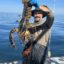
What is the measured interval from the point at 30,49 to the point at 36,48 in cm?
8

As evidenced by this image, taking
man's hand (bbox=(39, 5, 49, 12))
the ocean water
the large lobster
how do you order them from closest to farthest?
man's hand (bbox=(39, 5, 49, 12)) → the large lobster → the ocean water

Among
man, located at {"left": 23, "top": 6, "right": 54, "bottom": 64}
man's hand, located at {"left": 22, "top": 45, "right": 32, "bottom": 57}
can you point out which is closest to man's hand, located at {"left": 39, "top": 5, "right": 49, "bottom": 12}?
man, located at {"left": 23, "top": 6, "right": 54, "bottom": 64}

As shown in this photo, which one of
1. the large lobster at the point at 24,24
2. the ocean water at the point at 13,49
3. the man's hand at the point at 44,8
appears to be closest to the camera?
the man's hand at the point at 44,8

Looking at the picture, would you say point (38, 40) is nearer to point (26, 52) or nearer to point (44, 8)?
point (26, 52)

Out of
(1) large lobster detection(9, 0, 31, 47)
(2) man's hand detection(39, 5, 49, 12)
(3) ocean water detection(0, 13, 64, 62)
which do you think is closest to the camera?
(2) man's hand detection(39, 5, 49, 12)

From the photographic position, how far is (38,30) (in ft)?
12.3

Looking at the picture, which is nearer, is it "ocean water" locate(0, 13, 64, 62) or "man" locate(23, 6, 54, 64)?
"man" locate(23, 6, 54, 64)

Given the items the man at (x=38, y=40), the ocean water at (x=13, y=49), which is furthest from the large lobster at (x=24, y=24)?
the ocean water at (x=13, y=49)

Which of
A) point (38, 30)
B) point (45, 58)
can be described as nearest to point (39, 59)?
point (45, 58)

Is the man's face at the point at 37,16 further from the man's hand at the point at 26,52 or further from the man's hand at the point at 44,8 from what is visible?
the man's hand at the point at 26,52

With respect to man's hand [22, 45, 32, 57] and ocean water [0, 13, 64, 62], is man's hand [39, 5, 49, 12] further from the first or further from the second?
ocean water [0, 13, 64, 62]

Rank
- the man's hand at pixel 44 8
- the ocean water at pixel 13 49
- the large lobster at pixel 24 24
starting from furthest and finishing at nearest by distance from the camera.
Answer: the ocean water at pixel 13 49, the large lobster at pixel 24 24, the man's hand at pixel 44 8

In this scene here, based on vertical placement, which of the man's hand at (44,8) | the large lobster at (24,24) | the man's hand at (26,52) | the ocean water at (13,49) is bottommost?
the ocean water at (13,49)

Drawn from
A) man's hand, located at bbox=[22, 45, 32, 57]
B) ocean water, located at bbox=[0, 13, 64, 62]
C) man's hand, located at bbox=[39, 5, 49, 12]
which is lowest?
ocean water, located at bbox=[0, 13, 64, 62]
